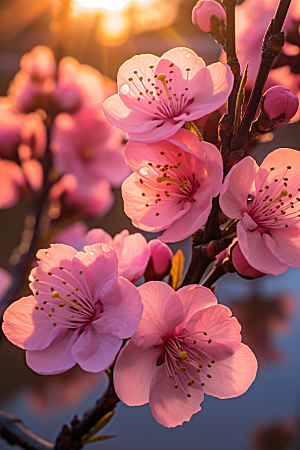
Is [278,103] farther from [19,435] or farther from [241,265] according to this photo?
[19,435]

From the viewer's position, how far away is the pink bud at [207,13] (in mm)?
414

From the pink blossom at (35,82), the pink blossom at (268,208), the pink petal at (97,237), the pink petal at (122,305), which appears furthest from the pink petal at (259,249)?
the pink blossom at (35,82)

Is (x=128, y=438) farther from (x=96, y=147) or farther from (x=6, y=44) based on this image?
(x=6, y=44)

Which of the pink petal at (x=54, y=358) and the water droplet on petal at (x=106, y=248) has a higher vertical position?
Answer: the water droplet on petal at (x=106, y=248)

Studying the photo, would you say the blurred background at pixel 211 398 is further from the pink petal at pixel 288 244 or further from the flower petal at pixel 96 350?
the flower petal at pixel 96 350

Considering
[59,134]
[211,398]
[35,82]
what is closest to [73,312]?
[59,134]

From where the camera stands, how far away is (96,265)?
372 millimetres

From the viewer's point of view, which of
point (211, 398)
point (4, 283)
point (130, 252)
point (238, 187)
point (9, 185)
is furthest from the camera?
point (211, 398)

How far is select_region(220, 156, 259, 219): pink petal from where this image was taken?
33 centimetres

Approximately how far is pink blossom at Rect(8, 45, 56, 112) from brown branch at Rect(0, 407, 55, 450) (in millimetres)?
711

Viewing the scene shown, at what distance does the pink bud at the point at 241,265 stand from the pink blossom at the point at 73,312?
0.33ft

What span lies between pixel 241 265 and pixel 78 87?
74 centimetres

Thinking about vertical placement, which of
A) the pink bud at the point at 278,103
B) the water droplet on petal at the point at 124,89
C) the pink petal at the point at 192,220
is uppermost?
the pink bud at the point at 278,103

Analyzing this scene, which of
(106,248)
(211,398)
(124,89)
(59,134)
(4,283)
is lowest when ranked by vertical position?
(211,398)
